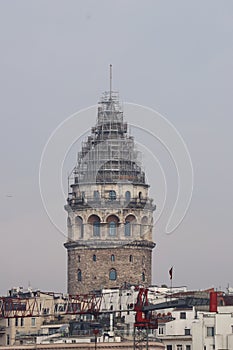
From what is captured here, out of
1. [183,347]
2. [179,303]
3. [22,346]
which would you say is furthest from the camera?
[22,346]

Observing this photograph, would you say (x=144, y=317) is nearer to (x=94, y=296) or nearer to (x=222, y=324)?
(x=222, y=324)

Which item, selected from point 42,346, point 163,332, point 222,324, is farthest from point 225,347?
point 42,346

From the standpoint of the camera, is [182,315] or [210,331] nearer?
[210,331]

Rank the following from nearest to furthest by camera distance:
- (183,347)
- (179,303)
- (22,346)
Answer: (179,303), (183,347), (22,346)

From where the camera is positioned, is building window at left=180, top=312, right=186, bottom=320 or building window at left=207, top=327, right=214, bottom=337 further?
building window at left=180, top=312, right=186, bottom=320

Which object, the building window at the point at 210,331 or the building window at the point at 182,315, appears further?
the building window at the point at 182,315

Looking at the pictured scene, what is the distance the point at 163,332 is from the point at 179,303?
57.6ft

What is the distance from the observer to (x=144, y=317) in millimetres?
175625

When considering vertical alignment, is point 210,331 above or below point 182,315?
below

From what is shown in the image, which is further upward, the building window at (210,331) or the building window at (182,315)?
the building window at (182,315)

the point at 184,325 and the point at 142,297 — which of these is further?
the point at 142,297

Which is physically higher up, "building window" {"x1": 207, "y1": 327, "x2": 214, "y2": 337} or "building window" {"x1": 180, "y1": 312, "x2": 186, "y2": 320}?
"building window" {"x1": 180, "y1": 312, "x2": 186, "y2": 320}

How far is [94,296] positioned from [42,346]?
Result: 12829 mm

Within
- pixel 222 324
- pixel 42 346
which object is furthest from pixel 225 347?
pixel 42 346
